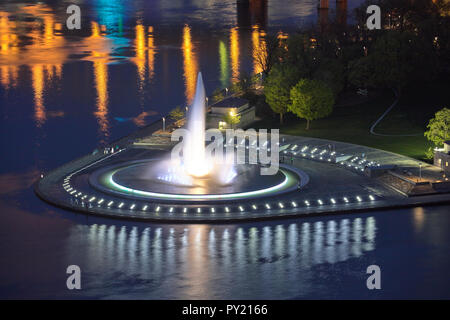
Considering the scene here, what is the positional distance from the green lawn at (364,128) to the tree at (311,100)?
1459mm

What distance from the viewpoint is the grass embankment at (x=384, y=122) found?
89062mm

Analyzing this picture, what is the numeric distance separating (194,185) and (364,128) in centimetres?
2773

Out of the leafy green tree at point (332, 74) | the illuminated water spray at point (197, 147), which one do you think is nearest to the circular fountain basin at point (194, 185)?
the illuminated water spray at point (197, 147)

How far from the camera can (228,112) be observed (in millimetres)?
97250

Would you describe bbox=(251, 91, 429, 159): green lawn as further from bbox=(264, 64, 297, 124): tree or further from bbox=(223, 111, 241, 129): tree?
bbox=(223, 111, 241, 129): tree

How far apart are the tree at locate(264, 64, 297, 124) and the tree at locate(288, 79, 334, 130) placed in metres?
1.22

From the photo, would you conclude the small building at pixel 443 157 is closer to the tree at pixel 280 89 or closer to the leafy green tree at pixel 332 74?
the leafy green tree at pixel 332 74

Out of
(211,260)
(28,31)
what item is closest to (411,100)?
(211,260)

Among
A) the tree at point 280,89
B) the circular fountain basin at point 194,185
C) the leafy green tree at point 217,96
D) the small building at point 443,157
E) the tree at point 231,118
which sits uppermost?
the tree at point 280,89

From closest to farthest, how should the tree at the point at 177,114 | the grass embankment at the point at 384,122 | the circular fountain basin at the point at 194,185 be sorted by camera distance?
the circular fountain basin at the point at 194,185 < the grass embankment at the point at 384,122 < the tree at the point at 177,114

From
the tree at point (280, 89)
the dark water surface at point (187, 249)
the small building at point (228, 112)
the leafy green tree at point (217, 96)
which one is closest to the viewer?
the dark water surface at point (187, 249)

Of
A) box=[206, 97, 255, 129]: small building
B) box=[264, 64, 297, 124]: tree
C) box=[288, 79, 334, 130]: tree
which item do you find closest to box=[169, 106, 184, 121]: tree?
box=[206, 97, 255, 129]: small building

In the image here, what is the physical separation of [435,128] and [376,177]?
10114 millimetres

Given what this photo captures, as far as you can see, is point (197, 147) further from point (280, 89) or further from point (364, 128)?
point (364, 128)
